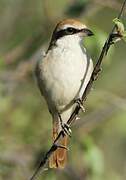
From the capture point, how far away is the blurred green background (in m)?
7.47

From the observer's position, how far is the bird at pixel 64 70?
6.00 meters

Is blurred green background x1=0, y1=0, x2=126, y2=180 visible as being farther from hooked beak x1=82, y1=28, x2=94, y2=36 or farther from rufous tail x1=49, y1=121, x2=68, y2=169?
hooked beak x1=82, y1=28, x2=94, y2=36

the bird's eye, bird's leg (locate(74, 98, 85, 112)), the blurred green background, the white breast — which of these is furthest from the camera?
the blurred green background

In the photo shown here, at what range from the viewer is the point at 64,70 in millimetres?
6012

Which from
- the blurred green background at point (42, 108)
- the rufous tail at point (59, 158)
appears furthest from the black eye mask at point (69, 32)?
the blurred green background at point (42, 108)

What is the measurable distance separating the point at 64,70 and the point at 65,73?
2 centimetres

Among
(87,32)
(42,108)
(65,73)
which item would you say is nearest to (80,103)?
(65,73)

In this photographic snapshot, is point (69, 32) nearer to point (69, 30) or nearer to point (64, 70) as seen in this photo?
point (69, 30)

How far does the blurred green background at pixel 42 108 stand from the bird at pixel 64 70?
938 mm

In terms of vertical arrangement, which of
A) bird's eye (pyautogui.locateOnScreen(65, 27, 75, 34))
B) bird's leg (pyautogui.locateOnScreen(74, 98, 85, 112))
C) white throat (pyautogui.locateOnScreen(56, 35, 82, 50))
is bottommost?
bird's leg (pyautogui.locateOnScreen(74, 98, 85, 112))

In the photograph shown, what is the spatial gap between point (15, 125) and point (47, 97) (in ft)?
7.07

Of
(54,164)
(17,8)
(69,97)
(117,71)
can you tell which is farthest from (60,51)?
(117,71)

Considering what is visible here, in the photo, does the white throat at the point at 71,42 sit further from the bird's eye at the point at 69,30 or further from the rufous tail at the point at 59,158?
the rufous tail at the point at 59,158

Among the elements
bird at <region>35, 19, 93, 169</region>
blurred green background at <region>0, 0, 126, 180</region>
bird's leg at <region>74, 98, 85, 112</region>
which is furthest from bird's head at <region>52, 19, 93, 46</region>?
blurred green background at <region>0, 0, 126, 180</region>
